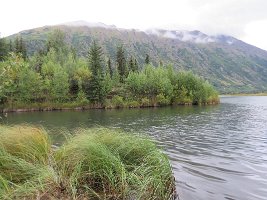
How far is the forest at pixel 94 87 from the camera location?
9912 cm

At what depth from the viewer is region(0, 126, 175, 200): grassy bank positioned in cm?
1048

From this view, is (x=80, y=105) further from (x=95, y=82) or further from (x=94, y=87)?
(x=95, y=82)

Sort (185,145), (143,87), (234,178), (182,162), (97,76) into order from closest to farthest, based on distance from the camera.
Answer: (234,178) < (182,162) < (185,145) < (97,76) < (143,87)

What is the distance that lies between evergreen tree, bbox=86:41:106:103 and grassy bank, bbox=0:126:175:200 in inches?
3358

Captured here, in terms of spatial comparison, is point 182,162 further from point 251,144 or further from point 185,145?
point 251,144

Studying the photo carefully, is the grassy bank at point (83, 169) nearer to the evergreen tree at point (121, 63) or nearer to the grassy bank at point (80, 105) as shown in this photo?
the grassy bank at point (80, 105)

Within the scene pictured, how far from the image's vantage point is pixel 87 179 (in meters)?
12.5

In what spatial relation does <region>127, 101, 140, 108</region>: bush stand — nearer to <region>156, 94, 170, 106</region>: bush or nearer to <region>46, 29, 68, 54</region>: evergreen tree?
<region>156, 94, 170, 106</region>: bush

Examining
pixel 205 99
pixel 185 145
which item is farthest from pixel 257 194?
pixel 205 99

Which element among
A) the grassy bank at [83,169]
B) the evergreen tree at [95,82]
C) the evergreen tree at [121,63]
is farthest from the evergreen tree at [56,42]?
the grassy bank at [83,169]

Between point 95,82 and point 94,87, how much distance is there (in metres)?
1.91

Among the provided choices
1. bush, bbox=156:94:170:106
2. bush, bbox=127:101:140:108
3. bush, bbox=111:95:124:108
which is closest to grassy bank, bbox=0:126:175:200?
bush, bbox=111:95:124:108

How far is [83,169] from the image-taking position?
12734 mm

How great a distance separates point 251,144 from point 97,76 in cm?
7656
